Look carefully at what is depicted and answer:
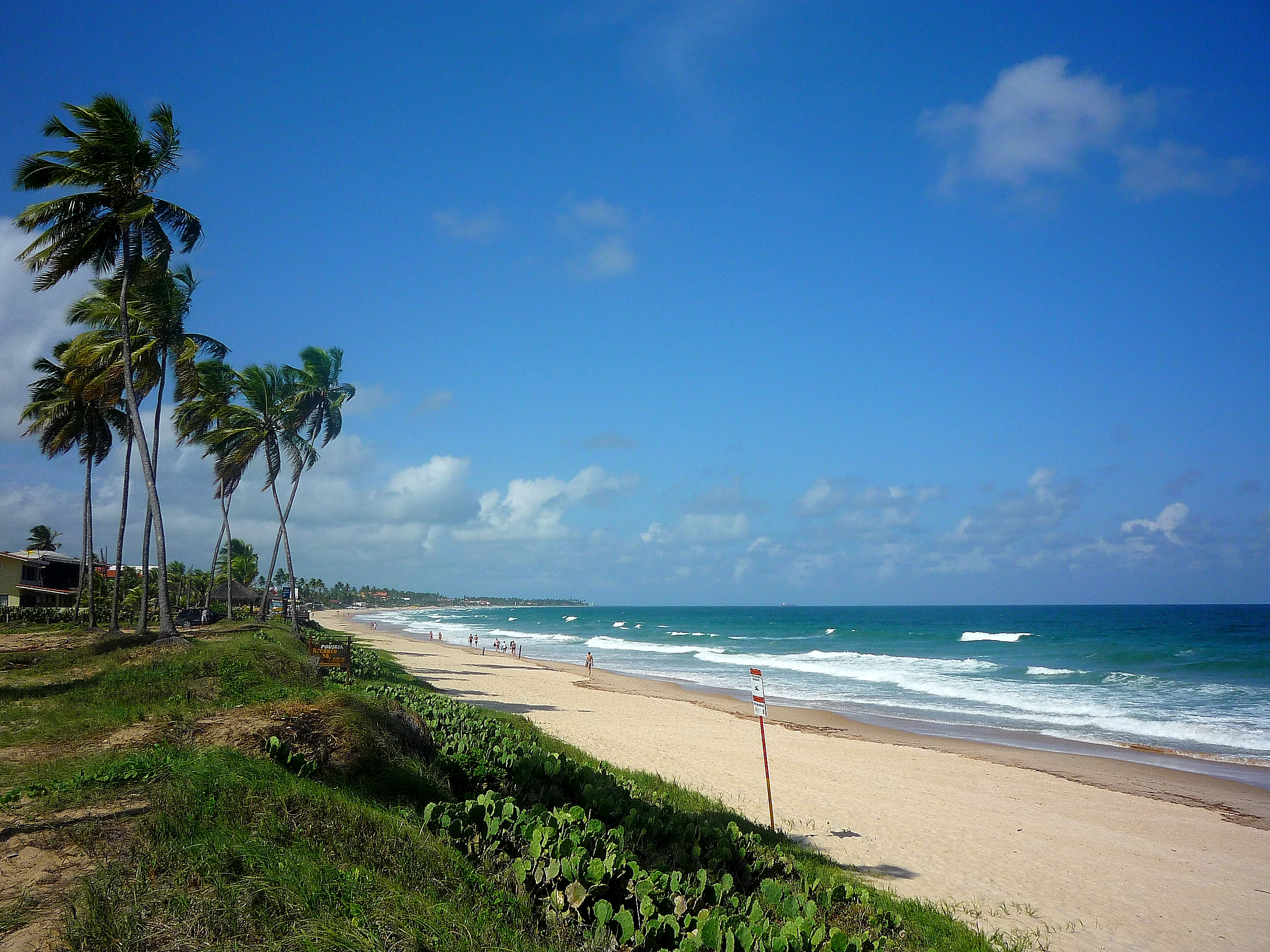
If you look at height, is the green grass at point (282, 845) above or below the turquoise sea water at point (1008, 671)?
above

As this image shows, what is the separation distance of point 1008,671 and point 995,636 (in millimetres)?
34721

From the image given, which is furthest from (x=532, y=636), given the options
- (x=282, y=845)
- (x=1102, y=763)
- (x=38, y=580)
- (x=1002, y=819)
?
(x=282, y=845)

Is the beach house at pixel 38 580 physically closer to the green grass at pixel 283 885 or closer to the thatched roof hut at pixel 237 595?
the thatched roof hut at pixel 237 595

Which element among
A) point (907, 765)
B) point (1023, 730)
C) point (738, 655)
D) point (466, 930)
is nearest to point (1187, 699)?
point (1023, 730)

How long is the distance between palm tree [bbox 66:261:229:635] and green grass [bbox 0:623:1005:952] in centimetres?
1223

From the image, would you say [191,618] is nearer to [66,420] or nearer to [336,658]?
[66,420]

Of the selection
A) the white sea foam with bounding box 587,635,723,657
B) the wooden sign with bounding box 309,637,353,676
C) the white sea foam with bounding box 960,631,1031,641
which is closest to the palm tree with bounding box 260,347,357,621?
the wooden sign with bounding box 309,637,353,676

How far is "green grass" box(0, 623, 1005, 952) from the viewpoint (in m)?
3.76

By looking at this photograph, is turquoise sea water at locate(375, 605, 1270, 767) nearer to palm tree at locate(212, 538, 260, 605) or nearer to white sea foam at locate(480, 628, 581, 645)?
white sea foam at locate(480, 628, 581, 645)

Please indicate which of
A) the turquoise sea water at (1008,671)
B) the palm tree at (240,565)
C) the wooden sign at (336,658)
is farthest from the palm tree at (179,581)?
the wooden sign at (336,658)

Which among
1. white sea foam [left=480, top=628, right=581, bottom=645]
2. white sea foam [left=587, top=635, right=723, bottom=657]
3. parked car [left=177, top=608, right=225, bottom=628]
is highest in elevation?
parked car [left=177, top=608, right=225, bottom=628]

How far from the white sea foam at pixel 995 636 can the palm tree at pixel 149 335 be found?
65.1 m

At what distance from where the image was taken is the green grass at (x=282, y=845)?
3758mm

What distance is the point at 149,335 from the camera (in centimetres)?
2144
